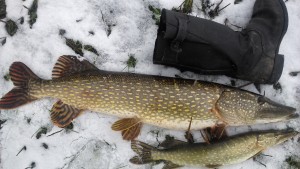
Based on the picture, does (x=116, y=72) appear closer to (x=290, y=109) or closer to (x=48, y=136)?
(x=48, y=136)

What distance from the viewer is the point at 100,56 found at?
2.46m

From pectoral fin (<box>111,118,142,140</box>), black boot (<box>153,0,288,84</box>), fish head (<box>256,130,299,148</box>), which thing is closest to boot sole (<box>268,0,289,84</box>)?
black boot (<box>153,0,288,84</box>)

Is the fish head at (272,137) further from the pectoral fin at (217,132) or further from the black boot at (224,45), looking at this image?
the black boot at (224,45)

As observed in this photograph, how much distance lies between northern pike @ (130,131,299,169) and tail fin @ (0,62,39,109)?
885 millimetres

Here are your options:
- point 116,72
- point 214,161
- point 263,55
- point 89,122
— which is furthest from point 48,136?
point 263,55

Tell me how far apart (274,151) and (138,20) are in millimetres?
1366

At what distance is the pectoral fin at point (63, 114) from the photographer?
7.63ft

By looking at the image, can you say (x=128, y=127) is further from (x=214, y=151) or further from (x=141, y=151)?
Result: (x=214, y=151)

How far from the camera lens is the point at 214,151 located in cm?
225

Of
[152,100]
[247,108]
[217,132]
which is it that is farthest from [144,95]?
[247,108]

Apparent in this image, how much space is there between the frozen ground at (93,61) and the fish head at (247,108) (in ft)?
0.59

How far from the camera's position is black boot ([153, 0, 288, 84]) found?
82.7 inches

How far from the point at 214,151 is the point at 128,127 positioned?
0.60 metres

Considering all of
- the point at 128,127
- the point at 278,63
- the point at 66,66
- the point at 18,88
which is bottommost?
the point at 128,127
